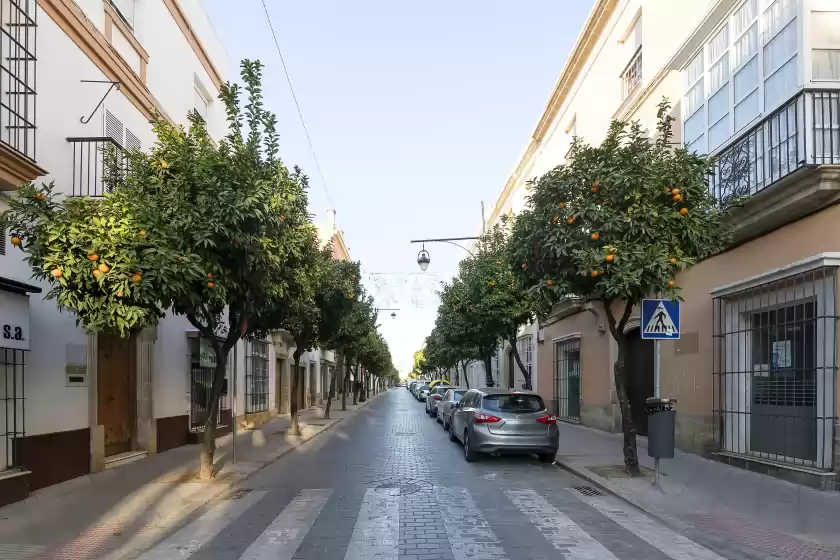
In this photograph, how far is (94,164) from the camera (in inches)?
460

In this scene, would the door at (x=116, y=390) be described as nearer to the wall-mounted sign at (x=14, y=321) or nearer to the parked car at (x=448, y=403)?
the wall-mounted sign at (x=14, y=321)

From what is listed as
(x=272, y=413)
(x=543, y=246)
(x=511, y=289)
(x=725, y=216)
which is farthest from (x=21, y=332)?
(x=272, y=413)

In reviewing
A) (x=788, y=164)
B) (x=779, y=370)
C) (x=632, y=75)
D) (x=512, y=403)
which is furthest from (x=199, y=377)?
(x=788, y=164)

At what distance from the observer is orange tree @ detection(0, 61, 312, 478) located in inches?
333

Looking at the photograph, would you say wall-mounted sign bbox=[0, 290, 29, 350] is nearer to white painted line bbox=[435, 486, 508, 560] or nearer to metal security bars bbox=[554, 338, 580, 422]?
white painted line bbox=[435, 486, 508, 560]

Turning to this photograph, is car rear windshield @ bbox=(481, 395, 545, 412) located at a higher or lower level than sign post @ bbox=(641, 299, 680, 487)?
lower

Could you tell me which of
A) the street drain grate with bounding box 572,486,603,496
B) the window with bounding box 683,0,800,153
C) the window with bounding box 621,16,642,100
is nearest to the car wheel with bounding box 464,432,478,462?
the street drain grate with bounding box 572,486,603,496

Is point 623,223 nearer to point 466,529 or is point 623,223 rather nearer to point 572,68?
point 466,529

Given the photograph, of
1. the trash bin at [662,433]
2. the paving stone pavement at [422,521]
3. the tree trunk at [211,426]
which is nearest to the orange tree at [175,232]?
the tree trunk at [211,426]

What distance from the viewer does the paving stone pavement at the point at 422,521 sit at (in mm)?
6508

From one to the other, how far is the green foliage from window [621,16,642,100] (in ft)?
24.7

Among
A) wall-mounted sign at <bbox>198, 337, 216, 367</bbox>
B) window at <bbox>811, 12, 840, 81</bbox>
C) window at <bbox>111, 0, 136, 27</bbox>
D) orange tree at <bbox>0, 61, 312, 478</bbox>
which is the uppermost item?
window at <bbox>111, 0, 136, 27</bbox>

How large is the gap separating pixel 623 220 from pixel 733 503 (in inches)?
160

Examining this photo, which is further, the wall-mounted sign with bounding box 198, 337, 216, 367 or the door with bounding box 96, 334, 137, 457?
the wall-mounted sign with bounding box 198, 337, 216, 367
